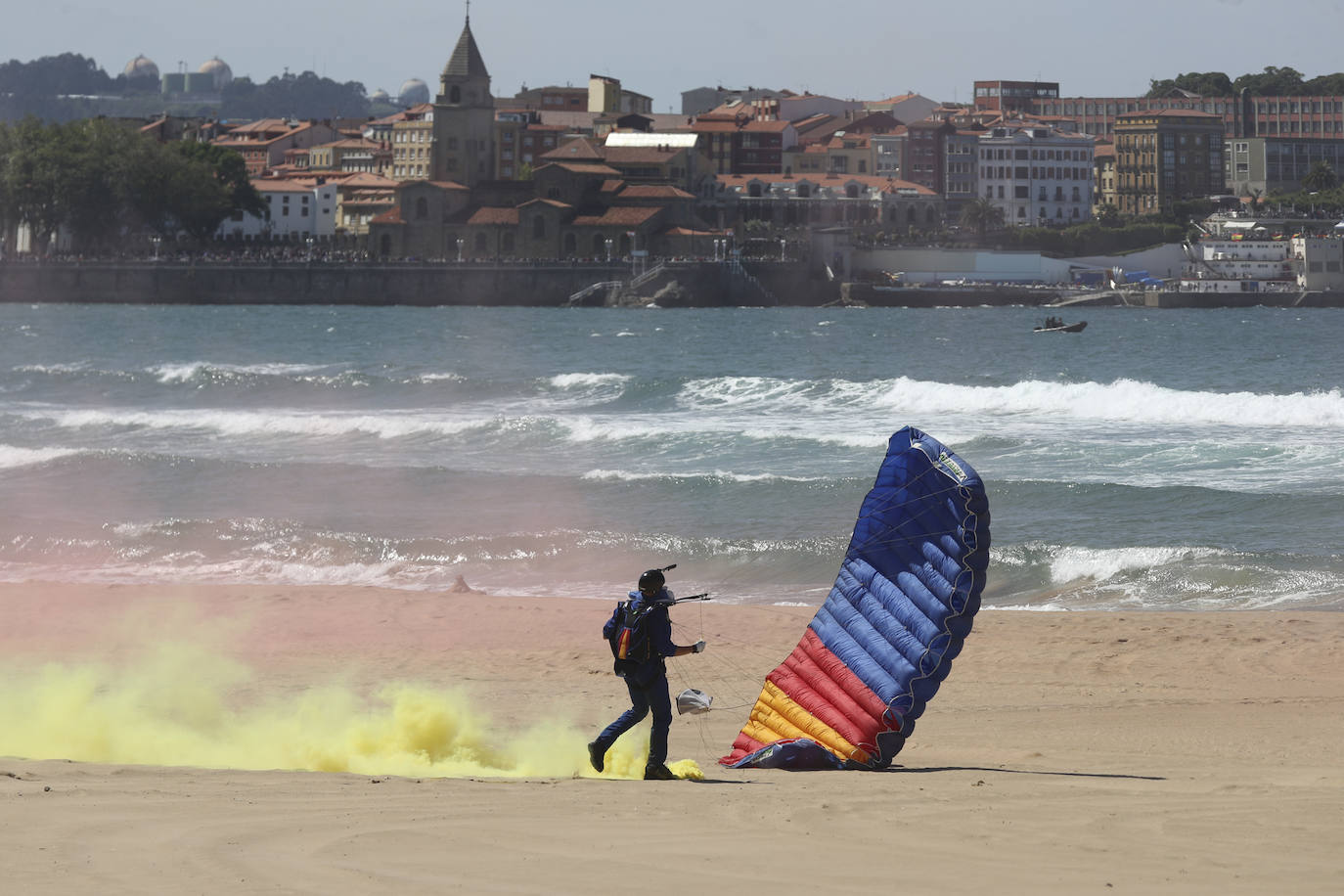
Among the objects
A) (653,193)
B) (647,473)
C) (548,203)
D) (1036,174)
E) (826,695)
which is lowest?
(647,473)

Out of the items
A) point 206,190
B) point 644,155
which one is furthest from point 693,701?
point 644,155

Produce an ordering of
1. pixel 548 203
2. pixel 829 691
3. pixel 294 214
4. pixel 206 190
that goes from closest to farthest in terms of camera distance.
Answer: pixel 829 691, pixel 548 203, pixel 206 190, pixel 294 214

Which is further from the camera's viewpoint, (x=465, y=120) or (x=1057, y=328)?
(x=465, y=120)

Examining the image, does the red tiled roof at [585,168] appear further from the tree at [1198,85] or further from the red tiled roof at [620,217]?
the tree at [1198,85]

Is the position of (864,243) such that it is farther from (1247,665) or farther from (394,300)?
(1247,665)

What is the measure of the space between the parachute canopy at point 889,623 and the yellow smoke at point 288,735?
2.15ft

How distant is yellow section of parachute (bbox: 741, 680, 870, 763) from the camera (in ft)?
26.4

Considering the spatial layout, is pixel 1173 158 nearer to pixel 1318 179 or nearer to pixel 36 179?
pixel 1318 179

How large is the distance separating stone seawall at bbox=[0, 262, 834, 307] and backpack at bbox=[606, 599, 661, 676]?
94.0 meters

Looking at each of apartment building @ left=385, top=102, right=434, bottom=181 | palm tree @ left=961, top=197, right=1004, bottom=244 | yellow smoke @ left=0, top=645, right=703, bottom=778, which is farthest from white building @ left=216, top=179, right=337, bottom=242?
yellow smoke @ left=0, top=645, right=703, bottom=778

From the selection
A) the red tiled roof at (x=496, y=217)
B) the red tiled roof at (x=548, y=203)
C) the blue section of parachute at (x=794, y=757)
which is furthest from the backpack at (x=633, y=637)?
the red tiled roof at (x=496, y=217)

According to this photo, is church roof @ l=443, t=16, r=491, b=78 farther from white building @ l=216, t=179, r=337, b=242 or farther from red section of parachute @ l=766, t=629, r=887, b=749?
red section of parachute @ l=766, t=629, r=887, b=749

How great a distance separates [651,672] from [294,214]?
119 m

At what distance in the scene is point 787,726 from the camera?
847cm
